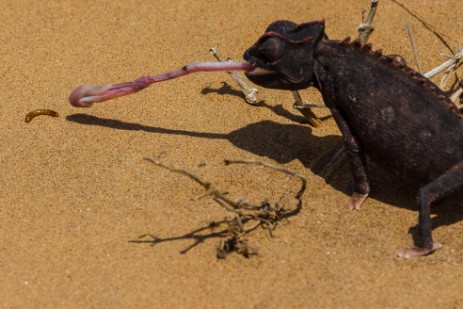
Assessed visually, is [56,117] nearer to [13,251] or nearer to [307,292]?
[13,251]

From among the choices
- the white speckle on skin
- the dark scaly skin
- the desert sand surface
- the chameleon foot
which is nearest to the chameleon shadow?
the desert sand surface

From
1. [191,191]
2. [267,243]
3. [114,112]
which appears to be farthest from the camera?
[114,112]

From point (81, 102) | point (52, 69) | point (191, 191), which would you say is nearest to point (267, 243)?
point (191, 191)

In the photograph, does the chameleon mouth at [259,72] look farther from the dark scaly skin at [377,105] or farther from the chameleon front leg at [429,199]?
the chameleon front leg at [429,199]

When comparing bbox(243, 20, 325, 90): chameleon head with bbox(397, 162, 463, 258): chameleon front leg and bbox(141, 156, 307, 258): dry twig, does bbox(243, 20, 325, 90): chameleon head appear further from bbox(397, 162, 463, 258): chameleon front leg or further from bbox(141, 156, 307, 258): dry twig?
bbox(397, 162, 463, 258): chameleon front leg

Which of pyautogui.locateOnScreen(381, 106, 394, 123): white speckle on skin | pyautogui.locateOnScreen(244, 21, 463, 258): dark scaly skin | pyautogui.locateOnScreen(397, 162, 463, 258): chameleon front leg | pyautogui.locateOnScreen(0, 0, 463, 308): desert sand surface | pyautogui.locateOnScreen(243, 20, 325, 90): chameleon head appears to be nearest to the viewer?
pyautogui.locateOnScreen(0, 0, 463, 308): desert sand surface
